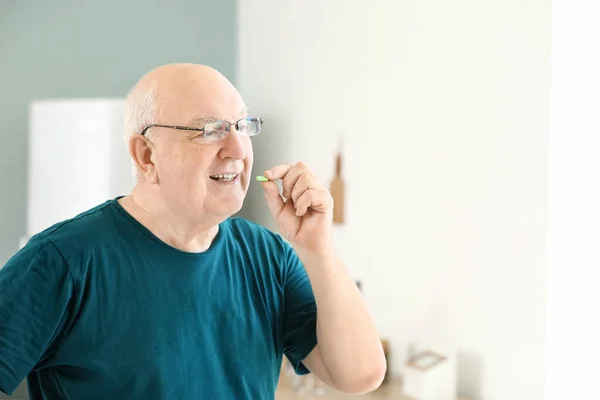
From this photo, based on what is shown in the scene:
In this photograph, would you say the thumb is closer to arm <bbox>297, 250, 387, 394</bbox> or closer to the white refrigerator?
arm <bbox>297, 250, 387, 394</bbox>

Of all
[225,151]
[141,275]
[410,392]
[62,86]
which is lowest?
[410,392]

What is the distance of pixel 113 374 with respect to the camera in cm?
90

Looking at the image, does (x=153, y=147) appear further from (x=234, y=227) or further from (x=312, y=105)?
(x=312, y=105)

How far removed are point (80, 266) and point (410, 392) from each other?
1.27 meters

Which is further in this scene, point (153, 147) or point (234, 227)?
point (234, 227)

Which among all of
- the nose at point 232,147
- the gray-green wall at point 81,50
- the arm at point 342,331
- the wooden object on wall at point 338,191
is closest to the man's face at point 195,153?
the nose at point 232,147

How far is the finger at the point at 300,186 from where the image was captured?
103cm

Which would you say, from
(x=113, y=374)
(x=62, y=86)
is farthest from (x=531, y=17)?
(x=62, y=86)

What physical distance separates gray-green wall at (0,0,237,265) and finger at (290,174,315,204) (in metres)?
2.45

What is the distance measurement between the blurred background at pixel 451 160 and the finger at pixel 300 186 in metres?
0.86

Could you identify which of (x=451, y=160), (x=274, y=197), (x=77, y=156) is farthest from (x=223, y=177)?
(x=77, y=156)

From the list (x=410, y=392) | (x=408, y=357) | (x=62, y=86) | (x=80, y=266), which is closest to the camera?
(x=80, y=266)

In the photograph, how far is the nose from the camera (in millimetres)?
1001

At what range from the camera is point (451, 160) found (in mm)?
1826
